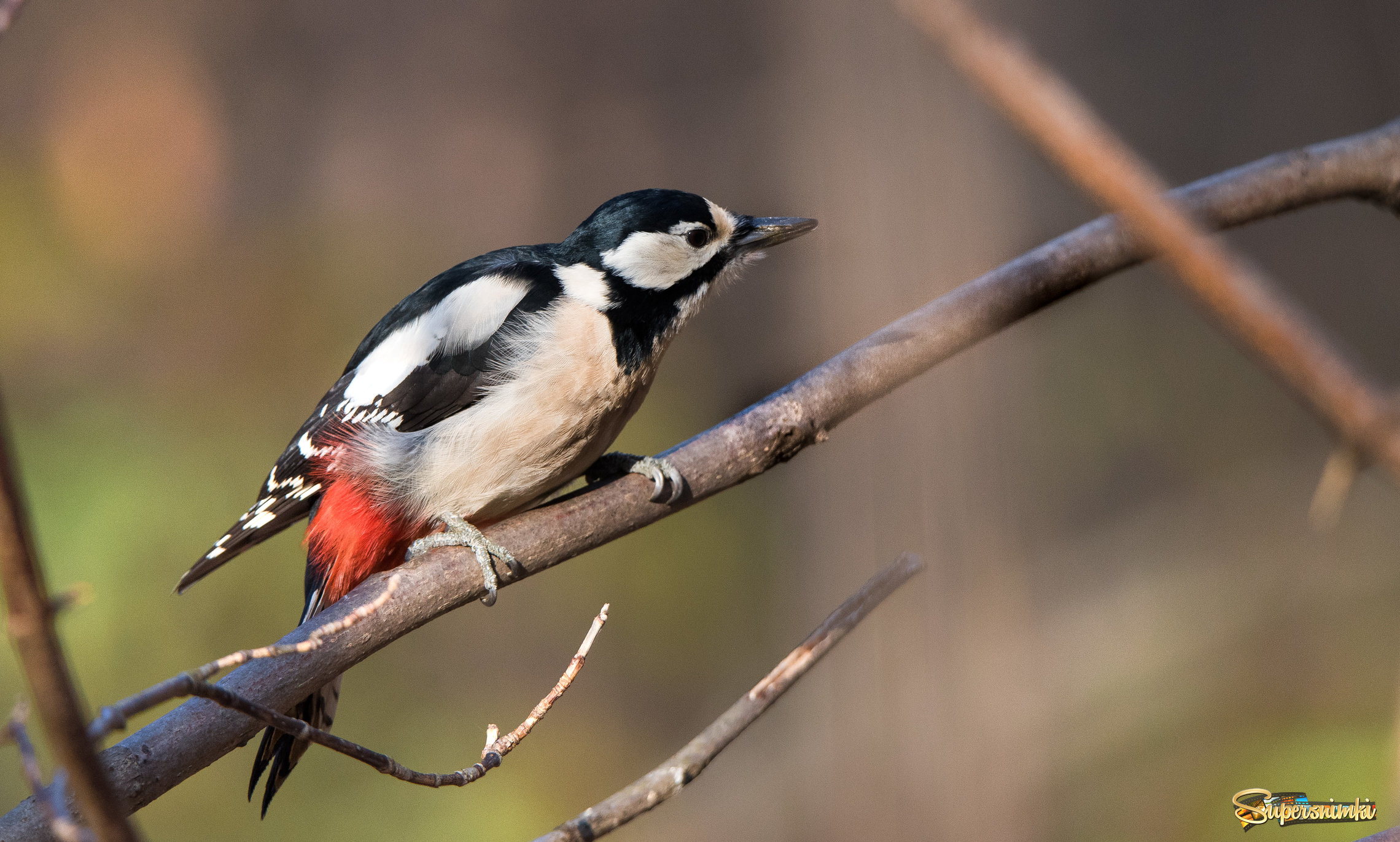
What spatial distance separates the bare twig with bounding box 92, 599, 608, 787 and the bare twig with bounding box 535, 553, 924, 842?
104 millimetres

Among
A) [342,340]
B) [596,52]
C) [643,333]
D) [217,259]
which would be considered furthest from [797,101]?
[217,259]

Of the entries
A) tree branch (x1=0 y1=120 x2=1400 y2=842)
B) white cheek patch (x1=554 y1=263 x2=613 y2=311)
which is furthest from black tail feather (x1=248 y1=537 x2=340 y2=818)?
white cheek patch (x1=554 y1=263 x2=613 y2=311)

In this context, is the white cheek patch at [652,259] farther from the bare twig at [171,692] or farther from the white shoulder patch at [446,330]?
the bare twig at [171,692]

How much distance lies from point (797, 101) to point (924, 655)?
236 cm

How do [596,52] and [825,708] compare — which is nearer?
[825,708]

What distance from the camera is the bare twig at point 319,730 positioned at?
0.65m

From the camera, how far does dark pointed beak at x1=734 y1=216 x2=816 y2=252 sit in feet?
7.06

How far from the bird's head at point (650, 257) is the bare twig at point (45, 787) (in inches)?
58.2

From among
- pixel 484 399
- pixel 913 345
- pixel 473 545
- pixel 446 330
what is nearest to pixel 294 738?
pixel 473 545

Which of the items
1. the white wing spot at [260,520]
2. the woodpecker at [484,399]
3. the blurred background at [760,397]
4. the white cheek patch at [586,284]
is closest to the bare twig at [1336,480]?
the woodpecker at [484,399]

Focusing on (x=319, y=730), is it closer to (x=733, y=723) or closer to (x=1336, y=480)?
(x=733, y=723)

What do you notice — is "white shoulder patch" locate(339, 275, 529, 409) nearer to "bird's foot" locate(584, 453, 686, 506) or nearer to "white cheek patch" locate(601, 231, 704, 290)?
"white cheek patch" locate(601, 231, 704, 290)

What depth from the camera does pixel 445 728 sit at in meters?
3.94

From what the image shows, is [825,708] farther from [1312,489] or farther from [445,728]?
[1312,489]
